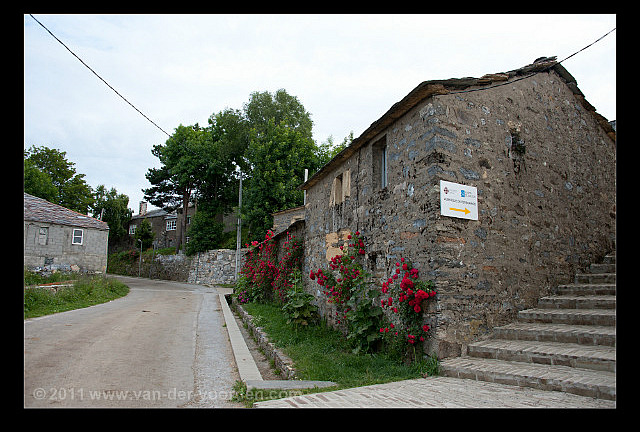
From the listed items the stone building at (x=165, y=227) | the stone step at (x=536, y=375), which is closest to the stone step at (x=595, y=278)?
the stone step at (x=536, y=375)

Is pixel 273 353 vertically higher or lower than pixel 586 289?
lower

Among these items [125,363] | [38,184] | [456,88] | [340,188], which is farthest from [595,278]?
[38,184]

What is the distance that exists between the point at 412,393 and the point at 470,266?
2.22 metres

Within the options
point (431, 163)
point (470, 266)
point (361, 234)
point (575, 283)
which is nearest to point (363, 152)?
point (361, 234)

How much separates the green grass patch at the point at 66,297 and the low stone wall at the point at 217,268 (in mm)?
11135

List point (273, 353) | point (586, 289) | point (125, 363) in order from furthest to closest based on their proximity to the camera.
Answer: point (273, 353) → point (586, 289) → point (125, 363)

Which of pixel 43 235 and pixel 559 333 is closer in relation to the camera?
pixel 559 333

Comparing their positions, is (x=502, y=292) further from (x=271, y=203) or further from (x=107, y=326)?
(x=271, y=203)

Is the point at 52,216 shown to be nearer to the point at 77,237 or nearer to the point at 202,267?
the point at 77,237

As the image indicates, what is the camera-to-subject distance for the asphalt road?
404 cm

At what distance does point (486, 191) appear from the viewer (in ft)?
19.1

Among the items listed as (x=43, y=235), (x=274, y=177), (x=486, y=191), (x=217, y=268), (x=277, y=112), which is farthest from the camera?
(x=277, y=112)

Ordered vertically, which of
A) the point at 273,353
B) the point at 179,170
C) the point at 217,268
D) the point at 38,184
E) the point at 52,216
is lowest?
the point at 217,268

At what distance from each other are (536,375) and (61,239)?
23.8 m
